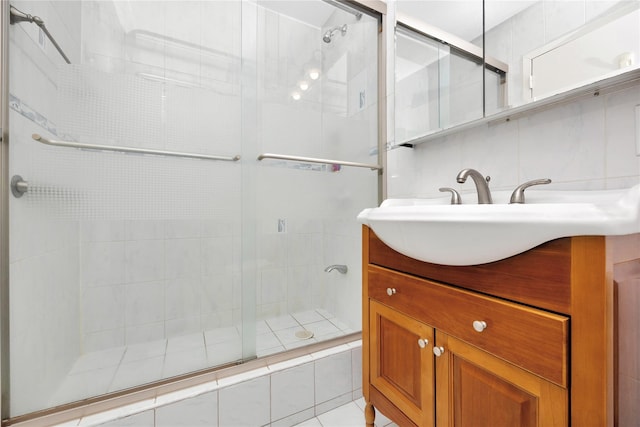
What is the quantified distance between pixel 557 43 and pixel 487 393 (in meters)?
0.93

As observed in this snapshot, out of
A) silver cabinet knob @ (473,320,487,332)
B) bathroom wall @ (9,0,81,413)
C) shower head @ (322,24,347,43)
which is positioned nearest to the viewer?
silver cabinet knob @ (473,320,487,332)

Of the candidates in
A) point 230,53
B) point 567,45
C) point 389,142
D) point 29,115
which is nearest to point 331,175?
point 389,142

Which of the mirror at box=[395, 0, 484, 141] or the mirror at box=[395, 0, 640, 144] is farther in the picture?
the mirror at box=[395, 0, 484, 141]

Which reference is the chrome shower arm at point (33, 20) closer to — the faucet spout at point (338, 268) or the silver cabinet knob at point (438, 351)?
the faucet spout at point (338, 268)

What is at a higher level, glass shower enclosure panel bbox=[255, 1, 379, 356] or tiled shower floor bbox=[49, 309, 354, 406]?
glass shower enclosure panel bbox=[255, 1, 379, 356]

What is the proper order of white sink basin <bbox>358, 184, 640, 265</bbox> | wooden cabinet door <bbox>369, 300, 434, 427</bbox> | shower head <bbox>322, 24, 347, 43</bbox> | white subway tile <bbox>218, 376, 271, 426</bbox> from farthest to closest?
shower head <bbox>322, 24, 347, 43</bbox>, white subway tile <bbox>218, 376, 271, 426</bbox>, wooden cabinet door <bbox>369, 300, 434, 427</bbox>, white sink basin <bbox>358, 184, 640, 265</bbox>

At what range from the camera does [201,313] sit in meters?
1.37

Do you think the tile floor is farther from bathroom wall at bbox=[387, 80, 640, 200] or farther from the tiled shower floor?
bathroom wall at bbox=[387, 80, 640, 200]

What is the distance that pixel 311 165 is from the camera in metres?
1.35

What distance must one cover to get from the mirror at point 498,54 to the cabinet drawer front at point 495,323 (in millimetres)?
628

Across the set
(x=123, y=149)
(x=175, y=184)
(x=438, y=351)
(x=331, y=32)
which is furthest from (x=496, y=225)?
(x=331, y=32)

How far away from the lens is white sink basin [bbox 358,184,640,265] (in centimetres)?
37

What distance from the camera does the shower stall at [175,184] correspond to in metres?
0.91

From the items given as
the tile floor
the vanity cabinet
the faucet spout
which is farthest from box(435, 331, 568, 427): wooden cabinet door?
the faucet spout
